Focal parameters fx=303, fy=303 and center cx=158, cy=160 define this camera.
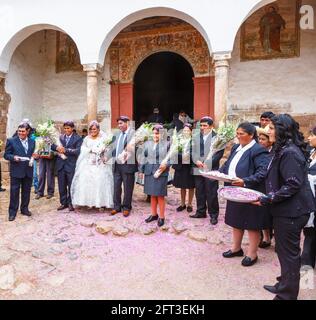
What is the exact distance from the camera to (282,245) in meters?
2.71

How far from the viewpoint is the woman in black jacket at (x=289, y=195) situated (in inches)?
102

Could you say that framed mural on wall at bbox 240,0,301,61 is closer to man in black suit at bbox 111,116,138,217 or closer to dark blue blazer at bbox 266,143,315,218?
man in black suit at bbox 111,116,138,217

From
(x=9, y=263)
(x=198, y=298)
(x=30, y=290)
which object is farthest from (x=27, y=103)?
(x=198, y=298)

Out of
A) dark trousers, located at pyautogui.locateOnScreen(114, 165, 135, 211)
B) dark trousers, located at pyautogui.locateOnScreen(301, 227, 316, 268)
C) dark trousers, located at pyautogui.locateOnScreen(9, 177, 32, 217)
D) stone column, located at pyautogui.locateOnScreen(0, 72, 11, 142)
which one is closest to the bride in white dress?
dark trousers, located at pyautogui.locateOnScreen(114, 165, 135, 211)

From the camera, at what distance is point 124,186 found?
17.1 feet

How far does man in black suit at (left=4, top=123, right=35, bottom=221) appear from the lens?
5.20 m

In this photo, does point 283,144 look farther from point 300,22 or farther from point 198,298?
point 300,22

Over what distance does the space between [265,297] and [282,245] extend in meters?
0.62

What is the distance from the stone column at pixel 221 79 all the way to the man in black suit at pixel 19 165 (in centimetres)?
454

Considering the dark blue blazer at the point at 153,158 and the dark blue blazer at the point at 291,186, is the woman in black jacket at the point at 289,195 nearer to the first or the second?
the dark blue blazer at the point at 291,186

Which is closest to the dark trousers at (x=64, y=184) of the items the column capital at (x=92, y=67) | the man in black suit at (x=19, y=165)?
the man in black suit at (x=19, y=165)

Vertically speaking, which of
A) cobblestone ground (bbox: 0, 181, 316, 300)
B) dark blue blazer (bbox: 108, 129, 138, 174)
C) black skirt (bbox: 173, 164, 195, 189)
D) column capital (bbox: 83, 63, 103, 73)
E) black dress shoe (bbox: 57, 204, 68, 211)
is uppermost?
column capital (bbox: 83, 63, 103, 73)

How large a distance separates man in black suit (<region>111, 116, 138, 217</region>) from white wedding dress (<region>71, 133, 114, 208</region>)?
0.15m
